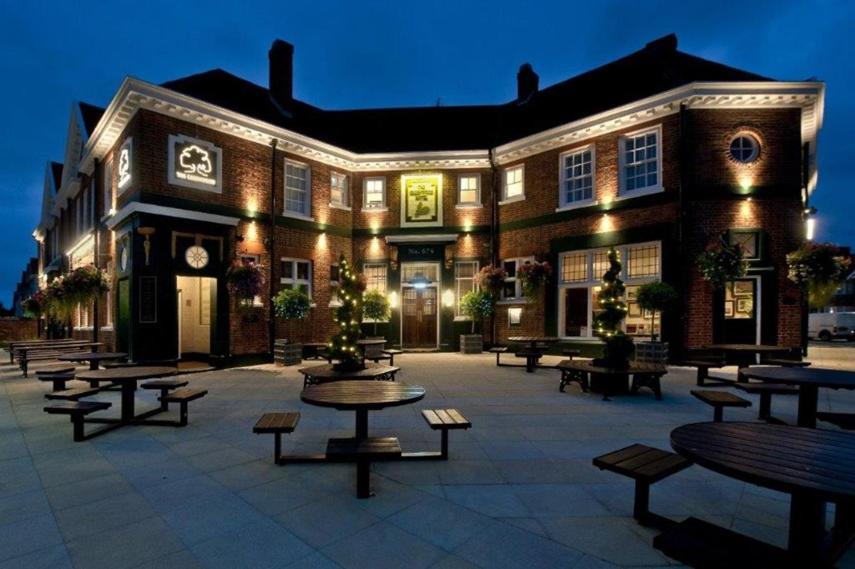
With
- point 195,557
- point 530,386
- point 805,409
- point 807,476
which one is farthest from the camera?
point 530,386

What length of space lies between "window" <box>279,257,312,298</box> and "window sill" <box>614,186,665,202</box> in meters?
10.8

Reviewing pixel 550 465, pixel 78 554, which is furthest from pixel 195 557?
pixel 550 465

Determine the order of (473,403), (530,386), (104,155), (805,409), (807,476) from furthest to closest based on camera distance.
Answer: (104,155), (530,386), (473,403), (805,409), (807,476)

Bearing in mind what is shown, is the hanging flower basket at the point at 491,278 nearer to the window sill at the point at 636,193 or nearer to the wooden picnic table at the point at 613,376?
the window sill at the point at 636,193

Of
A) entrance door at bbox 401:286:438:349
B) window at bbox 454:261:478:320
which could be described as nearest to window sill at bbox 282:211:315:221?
entrance door at bbox 401:286:438:349

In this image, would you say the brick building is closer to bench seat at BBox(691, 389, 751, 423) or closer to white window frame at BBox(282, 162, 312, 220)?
white window frame at BBox(282, 162, 312, 220)

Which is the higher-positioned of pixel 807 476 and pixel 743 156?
pixel 743 156

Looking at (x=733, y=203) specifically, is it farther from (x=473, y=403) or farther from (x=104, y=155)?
(x=104, y=155)

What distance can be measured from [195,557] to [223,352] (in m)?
10.8

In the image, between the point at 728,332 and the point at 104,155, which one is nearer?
the point at 728,332

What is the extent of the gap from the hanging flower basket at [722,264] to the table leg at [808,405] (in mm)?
6253

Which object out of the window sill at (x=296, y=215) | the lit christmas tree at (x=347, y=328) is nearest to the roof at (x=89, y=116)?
the window sill at (x=296, y=215)

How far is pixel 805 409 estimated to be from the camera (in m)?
5.70

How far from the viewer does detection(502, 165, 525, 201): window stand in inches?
644
